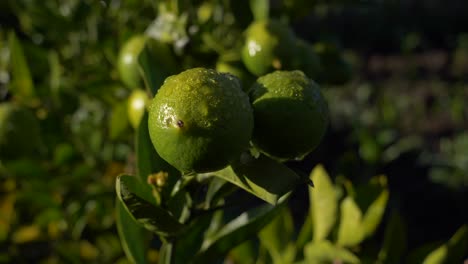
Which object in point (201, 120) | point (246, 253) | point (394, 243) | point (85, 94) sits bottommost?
point (246, 253)

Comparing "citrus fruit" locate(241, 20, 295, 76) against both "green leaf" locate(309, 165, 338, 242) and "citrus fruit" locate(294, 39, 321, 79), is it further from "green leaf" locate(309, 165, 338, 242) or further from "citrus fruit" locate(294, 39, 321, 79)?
"green leaf" locate(309, 165, 338, 242)

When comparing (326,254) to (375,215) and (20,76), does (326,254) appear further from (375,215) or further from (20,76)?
(20,76)

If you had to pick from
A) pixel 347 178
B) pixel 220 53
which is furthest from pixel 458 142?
pixel 220 53

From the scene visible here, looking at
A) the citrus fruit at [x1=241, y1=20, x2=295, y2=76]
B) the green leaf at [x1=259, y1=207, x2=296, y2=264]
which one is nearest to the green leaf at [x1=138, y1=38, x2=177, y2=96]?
the citrus fruit at [x1=241, y1=20, x2=295, y2=76]

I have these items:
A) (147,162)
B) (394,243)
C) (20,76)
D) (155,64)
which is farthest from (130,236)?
(20,76)

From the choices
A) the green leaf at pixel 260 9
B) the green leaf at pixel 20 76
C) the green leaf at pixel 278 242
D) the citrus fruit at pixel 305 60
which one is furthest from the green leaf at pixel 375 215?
the green leaf at pixel 20 76

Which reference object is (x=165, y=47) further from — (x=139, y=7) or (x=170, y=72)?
(x=139, y=7)
